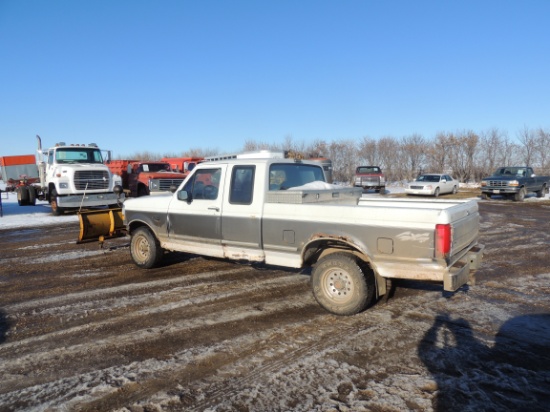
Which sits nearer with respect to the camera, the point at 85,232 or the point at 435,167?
the point at 85,232

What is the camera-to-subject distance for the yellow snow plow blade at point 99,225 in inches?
314

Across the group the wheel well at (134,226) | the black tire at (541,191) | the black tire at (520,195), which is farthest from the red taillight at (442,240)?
the black tire at (541,191)

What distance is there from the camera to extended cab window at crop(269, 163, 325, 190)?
5.57m

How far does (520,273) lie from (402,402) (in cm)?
478

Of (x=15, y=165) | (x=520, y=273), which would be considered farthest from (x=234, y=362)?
(x=15, y=165)

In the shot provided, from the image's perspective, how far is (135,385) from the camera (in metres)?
3.20

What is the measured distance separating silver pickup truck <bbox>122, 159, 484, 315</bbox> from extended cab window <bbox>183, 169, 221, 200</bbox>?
0.06ft

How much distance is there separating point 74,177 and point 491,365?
15.6 metres

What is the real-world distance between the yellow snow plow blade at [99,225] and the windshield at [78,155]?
29.5ft

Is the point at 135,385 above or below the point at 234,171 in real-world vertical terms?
below

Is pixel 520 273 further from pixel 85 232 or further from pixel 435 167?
pixel 435 167

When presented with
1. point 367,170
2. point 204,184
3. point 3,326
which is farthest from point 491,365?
point 367,170

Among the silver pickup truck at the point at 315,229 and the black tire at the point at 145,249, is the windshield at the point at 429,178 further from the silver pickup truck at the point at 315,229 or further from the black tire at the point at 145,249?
the black tire at the point at 145,249

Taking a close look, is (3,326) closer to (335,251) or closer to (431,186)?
(335,251)
